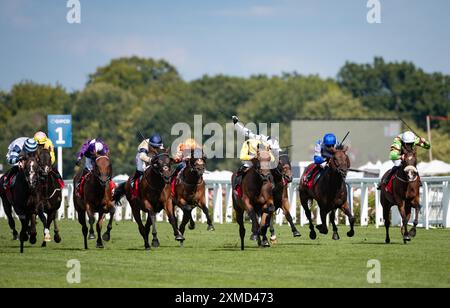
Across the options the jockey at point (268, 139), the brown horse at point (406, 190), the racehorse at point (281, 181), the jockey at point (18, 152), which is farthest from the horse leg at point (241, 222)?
the jockey at point (18, 152)

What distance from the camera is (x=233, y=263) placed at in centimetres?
1781

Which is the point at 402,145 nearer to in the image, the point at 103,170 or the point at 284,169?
the point at 284,169

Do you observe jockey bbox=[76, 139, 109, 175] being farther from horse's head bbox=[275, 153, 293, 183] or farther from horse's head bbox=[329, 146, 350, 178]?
horse's head bbox=[329, 146, 350, 178]

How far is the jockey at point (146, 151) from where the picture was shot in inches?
870

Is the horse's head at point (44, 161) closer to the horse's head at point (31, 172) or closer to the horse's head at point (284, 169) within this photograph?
the horse's head at point (31, 172)

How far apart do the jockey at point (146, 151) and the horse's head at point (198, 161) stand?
0.73 metres

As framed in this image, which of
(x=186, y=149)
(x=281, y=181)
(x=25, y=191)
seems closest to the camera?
A: (x=25, y=191)

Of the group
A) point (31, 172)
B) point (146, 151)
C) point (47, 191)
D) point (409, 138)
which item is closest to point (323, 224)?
point (409, 138)

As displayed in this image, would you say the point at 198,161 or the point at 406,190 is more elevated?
the point at 198,161

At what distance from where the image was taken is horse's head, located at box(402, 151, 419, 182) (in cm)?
2153

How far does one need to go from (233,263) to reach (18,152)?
6.65 metres

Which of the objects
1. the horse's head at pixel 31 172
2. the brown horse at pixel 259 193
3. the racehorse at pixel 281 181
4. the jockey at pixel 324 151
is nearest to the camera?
the brown horse at pixel 259 193

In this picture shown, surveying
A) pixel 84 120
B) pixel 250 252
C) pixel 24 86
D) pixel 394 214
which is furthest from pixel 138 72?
pixel 250 252
